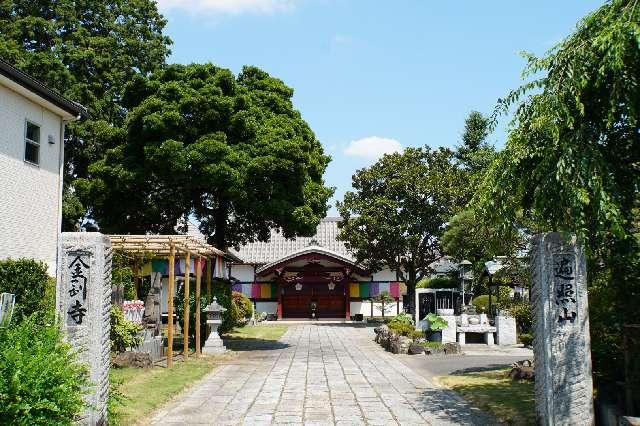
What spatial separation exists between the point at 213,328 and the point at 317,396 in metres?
8.00

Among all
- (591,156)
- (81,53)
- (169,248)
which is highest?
(81,53)

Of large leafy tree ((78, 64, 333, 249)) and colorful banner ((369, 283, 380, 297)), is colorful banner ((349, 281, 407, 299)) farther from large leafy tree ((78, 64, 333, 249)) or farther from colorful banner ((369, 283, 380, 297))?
large leafy tree ((78, 64, 333, 249))

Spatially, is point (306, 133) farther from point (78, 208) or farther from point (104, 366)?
point (104, 366)

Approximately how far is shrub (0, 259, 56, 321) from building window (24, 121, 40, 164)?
4.11 m

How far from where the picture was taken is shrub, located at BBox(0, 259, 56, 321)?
539 inches

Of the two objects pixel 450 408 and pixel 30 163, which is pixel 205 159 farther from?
pixel 450 408

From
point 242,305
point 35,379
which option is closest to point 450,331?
point 242,305

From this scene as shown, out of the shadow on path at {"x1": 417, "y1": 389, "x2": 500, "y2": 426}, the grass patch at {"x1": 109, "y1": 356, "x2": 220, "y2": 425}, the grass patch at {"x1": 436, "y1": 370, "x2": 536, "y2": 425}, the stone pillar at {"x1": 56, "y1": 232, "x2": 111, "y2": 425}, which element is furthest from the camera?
the grass patch at {"x1": 436, "y1": 370, "x2": 536, "y2": 425}

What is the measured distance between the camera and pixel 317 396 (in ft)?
33.8

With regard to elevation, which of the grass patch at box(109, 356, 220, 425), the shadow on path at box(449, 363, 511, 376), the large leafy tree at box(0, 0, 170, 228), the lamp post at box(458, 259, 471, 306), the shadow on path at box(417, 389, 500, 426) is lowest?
the shadow on path at box(449, 363, 511, 376)

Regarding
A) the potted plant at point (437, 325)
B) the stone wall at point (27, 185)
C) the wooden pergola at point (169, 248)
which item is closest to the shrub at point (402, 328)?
the potted plant at point (437, 325)

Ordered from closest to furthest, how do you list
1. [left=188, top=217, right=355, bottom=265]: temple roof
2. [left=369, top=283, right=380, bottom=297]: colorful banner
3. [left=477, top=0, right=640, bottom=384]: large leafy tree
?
[left=477, top=0, right=640, bottom=384]: large leafy tree < [left=369, top=283, right=380, bottom=297]: colorful banner < [left=188, top=217, right=355, bottom=265]: temple roof

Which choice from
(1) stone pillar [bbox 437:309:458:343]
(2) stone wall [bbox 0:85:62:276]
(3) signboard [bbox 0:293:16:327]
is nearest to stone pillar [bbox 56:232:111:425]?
(3) signboard [bbox 0:293:16:327]

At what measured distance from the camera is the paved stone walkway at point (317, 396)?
8.55 m
